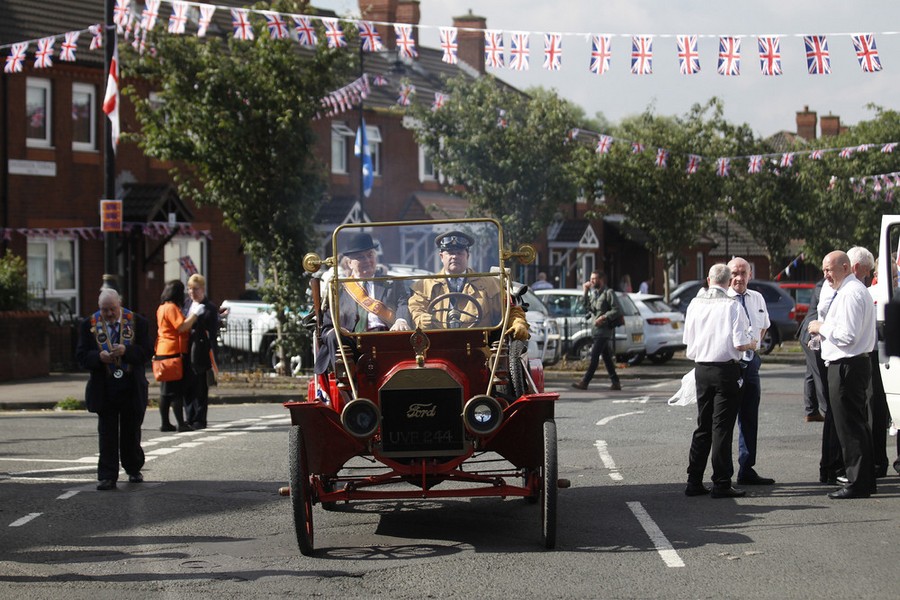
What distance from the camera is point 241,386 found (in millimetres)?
22797

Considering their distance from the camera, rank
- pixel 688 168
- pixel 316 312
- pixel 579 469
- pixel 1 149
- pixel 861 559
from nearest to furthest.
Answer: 1. pixel 861 559
2. pixel 316 312
3. pixel 579 469
4. pixel 1 149
5. pixel 688 168

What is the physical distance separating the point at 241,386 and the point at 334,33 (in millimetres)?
6281

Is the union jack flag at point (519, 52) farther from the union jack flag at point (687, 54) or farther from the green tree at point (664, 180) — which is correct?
the green tree at point (664, 180)

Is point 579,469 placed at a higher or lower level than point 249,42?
lower

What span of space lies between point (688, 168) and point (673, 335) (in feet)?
42.8

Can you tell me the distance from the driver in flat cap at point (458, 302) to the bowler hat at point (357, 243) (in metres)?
0.50

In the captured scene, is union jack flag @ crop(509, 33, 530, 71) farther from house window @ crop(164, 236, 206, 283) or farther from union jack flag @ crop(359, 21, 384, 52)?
house window @ crop(164, 236, 206, 283)

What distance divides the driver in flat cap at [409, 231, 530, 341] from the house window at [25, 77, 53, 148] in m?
24.2

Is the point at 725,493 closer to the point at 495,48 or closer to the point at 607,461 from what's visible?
the point at 607,461

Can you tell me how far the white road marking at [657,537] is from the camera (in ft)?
25.8

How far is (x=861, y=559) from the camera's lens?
783 cm

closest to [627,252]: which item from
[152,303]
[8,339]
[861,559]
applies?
[152,303]

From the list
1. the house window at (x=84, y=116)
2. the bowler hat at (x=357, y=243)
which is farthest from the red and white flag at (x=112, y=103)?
the bowler hat at (x=357, y=243)

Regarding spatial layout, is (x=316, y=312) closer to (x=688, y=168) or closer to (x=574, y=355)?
(x=574, y=355)
